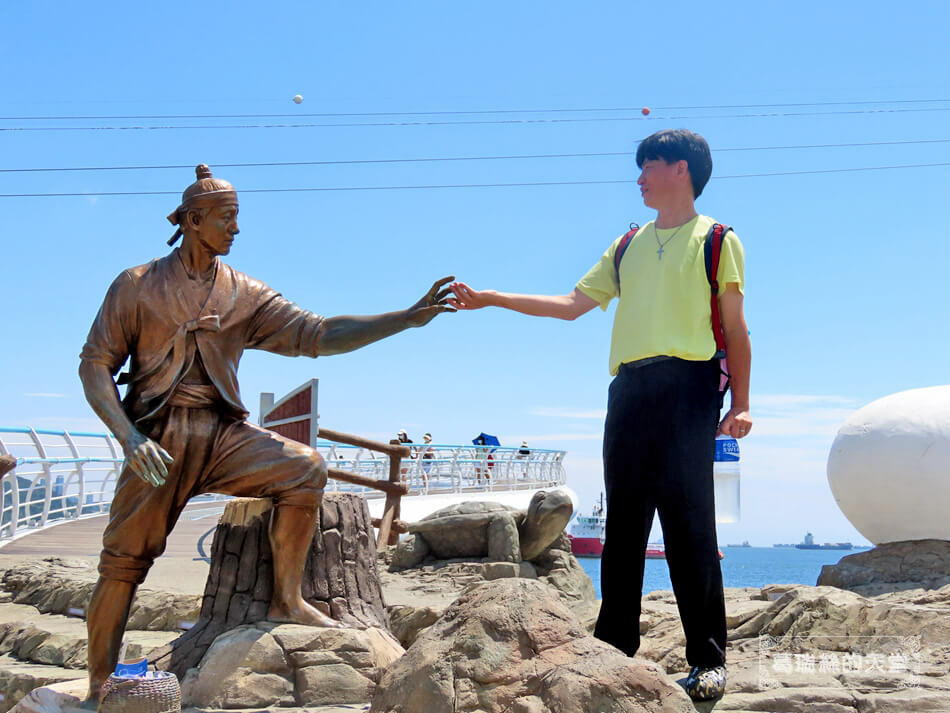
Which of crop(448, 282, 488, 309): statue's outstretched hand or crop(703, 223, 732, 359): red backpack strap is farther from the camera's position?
crop(448, 282, 488, 309): statue's outstretched hand

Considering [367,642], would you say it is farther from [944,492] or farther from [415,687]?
[944,492]

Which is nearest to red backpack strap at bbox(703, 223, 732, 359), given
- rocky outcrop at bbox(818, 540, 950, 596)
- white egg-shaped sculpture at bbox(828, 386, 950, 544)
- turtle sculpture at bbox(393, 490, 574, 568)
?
rocky outcrop at bbox(818, 540, 950, 596)

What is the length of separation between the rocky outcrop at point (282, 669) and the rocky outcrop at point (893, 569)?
459cm

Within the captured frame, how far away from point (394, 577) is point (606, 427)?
21.7ft

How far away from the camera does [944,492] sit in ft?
24.9

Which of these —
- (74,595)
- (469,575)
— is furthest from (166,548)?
(74,595)

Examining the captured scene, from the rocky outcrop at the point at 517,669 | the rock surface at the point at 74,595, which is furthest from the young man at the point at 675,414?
the rock surface at the point at 74,595

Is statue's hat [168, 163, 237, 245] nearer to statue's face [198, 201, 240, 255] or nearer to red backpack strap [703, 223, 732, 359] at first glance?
statue's face [198, 201, 240, 255]

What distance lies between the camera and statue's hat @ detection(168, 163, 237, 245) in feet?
12.8

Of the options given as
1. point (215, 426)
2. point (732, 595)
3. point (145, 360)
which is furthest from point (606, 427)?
point (732, 595)

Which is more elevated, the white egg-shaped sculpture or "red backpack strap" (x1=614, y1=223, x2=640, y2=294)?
"red backpack strap" (x1=614, y1=223, x2=640, y2=294)

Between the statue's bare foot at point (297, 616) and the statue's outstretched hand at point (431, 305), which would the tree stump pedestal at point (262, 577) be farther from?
the statue's outstretched hand at point (431, 305)

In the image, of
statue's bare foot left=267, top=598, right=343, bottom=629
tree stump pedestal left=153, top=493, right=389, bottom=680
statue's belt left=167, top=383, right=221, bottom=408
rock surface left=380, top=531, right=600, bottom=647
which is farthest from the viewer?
rock surface left=380, top=531, right=600, bottom=647

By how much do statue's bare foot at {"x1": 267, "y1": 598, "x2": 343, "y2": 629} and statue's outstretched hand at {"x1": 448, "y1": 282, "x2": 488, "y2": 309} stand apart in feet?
4.64
